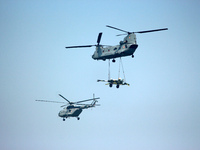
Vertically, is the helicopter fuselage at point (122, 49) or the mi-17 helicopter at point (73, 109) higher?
the helicopter fuselage at point (122, 49)

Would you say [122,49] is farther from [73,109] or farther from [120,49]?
[73,109]

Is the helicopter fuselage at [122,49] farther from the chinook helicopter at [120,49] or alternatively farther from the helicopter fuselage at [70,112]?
the helicopter fuselage at [70,112]

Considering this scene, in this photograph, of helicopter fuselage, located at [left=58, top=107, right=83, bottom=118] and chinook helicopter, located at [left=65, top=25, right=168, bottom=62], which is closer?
chinook helicopter, located at [left=65, top=25, right=168, bottom=62]

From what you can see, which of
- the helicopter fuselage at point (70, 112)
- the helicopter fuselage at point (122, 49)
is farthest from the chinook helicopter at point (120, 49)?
the helicopter fuselage at point (70, 112)

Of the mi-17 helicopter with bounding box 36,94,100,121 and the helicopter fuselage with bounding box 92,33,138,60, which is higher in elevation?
the helicopter fuselage with bounding box 92,33,138,60

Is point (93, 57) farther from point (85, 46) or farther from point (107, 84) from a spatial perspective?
point (107, 84)

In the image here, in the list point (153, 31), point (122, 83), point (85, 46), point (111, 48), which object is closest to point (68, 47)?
point (85, 46)

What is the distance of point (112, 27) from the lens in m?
64.6

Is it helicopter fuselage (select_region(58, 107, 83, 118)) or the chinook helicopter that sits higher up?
the chinook helicopter

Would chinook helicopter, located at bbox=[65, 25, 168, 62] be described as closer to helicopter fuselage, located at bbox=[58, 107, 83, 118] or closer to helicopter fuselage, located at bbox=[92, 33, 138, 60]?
helicopter fuselage, located at bbox=[92, 33, 138, 60]

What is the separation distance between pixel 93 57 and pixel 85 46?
357 centimetres

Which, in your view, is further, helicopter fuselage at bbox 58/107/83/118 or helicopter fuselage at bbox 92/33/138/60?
helicopter fuselage at bbox 58/107/83/118

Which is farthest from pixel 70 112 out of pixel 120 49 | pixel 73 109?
pixel 120 49

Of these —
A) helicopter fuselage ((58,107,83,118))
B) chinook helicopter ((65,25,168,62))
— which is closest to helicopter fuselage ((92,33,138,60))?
chinook helicopter ((65,25,168,62))
